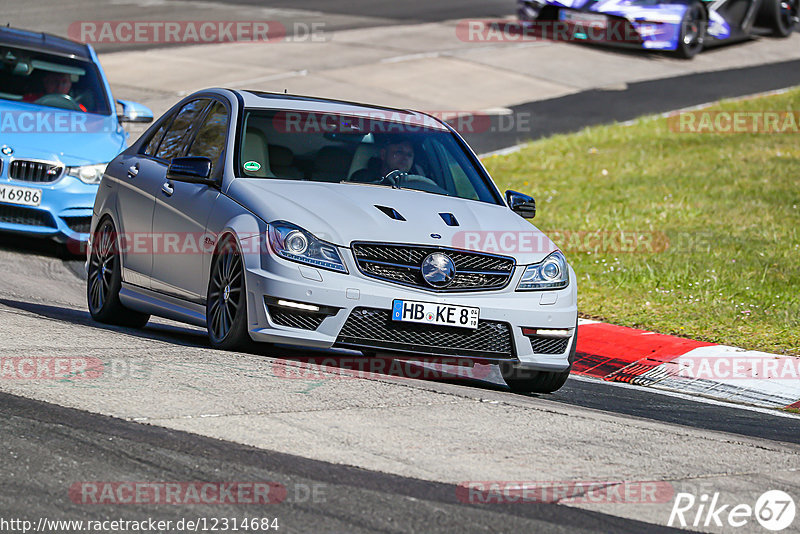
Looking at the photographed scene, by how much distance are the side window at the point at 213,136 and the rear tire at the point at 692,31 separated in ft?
58.4

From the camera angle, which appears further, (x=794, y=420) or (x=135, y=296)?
(x=135, y=296)

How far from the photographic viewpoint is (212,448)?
524cm

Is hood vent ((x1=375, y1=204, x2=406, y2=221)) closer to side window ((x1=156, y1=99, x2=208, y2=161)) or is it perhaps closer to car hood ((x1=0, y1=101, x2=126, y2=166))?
side window ((x1=156, y1=99, x2=208, y2=161))

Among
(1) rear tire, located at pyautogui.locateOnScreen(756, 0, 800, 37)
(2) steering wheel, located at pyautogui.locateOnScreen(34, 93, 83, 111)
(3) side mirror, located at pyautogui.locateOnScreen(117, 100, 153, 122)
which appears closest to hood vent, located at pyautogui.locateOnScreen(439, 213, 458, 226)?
(3) side mirror, located at pyautogui.locateOnScreen(117, 100, 153, 122)

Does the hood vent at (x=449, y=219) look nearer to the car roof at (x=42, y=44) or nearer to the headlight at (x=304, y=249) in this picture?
the headlight at (x=304, y=249)

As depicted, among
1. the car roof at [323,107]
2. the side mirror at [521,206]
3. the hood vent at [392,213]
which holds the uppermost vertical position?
the car roof at [323,107]

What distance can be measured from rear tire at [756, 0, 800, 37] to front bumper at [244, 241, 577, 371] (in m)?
21.5

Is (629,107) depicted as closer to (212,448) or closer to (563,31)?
(563,31)

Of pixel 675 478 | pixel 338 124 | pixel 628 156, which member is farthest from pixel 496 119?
pixel 675 478

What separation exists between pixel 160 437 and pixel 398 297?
201 centimetres

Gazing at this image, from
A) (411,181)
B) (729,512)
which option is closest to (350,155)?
(411,181)

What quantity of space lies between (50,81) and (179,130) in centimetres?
499

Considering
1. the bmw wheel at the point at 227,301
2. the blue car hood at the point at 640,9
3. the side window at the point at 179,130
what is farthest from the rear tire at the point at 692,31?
the bmw wheel at the point at 227,301

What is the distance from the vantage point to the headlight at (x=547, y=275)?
7.43m
